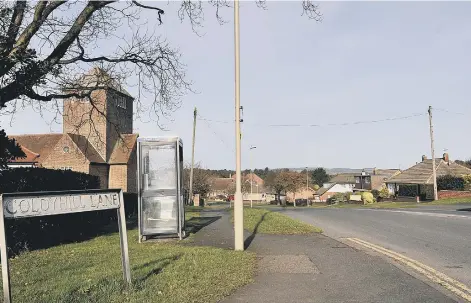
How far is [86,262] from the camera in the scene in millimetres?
8828

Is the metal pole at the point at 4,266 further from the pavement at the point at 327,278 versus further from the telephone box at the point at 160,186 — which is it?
the telephone box at the point at 160,186

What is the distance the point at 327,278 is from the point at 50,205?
4494 mm

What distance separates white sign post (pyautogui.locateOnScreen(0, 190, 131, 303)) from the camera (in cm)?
471

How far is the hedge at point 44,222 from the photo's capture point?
424 inches

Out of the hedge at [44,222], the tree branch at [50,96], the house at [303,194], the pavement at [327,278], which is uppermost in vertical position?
the tree branch at [50,96]

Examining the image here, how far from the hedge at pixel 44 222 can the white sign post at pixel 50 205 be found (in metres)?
5.16

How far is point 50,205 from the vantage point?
17.7ft

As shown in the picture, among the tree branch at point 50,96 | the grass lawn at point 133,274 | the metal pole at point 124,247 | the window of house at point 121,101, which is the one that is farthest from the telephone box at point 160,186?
the metal pole at point 124,247

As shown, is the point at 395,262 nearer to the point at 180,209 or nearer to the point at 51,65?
the point at 180,209

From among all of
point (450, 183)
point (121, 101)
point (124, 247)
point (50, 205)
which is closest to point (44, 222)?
point (124, 247)

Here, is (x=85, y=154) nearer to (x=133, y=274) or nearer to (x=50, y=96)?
(x=50, y=96)

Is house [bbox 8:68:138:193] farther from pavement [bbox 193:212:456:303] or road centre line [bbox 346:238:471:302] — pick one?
road centre line [bbox 346:238:471:302]

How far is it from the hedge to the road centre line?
8.61 meters

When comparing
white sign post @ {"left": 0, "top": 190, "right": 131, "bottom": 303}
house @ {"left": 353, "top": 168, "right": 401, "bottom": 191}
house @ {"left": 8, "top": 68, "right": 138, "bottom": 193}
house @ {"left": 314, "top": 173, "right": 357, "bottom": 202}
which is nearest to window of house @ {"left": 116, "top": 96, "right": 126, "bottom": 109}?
white sign post @ {"left": 0, "top": 190, "right": 131, "bottom": 303}
